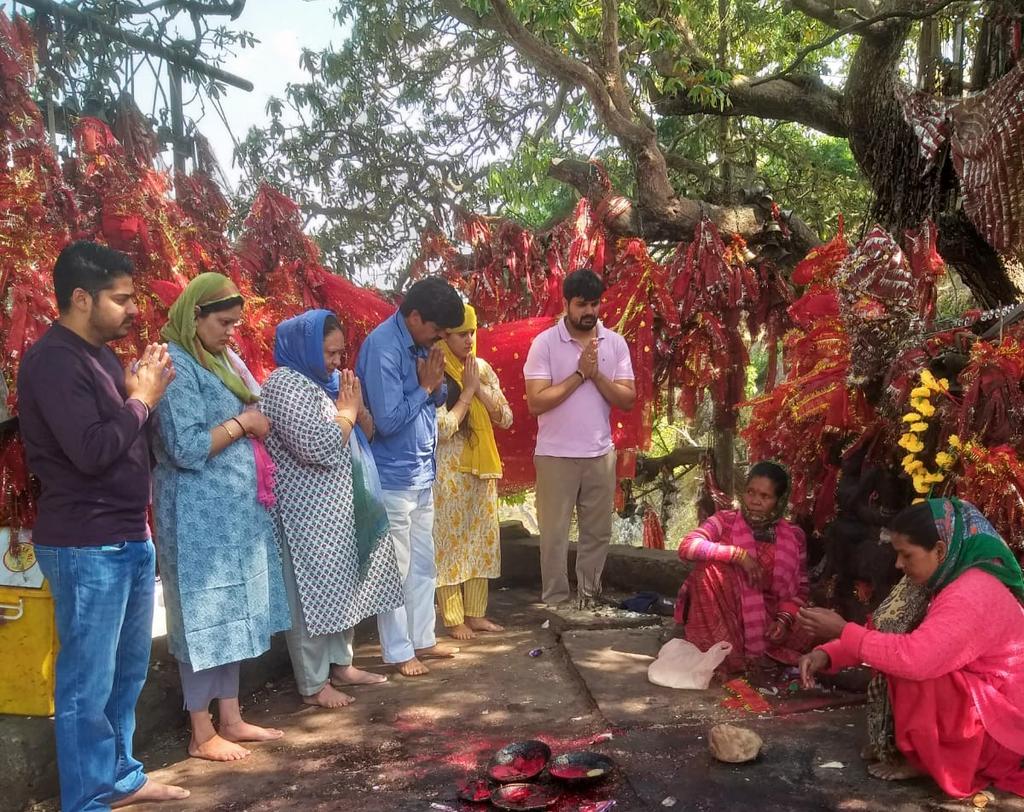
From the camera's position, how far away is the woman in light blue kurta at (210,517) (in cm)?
312

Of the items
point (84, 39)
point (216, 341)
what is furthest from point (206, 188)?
point (216, 341)

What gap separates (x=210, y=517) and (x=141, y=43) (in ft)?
9.45

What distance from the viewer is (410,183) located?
10016mm

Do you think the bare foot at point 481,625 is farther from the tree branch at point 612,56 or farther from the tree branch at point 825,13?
the tree branch at point 825,13

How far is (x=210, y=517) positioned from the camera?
3182mm

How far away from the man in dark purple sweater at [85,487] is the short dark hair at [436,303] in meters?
1.49

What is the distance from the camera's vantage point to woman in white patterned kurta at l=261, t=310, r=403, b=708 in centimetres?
355

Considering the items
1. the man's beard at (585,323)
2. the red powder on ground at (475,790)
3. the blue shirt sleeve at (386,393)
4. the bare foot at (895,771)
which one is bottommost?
the bare foot at (895,771)

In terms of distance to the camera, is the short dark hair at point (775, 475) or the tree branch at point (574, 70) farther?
the tree branch at point (574, 70)

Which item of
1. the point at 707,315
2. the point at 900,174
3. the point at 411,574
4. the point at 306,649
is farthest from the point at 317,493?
the point at 900,174

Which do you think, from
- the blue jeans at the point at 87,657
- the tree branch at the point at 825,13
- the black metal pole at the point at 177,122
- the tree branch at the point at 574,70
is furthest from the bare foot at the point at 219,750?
the tree branch at the point at 825,13

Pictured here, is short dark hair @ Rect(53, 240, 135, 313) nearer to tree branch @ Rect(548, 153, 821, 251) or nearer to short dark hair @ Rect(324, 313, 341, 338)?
short dark hair @ Rect(324, 313, 341, 338)

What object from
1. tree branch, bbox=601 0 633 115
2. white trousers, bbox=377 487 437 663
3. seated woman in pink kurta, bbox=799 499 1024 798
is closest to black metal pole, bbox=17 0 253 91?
tree branch, bbox=601 0 633 115

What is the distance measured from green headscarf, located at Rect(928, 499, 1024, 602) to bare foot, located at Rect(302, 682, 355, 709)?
2407 mm
